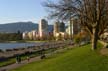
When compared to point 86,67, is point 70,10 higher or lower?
higher

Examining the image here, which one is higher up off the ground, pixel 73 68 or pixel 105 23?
pixel 105 23

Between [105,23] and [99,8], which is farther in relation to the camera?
[105,23]

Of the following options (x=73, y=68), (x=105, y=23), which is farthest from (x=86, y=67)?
(x=105, y=23)

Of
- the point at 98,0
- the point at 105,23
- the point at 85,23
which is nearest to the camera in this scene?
the point at 98,0

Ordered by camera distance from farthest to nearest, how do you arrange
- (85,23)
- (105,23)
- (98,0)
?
(105,23), (85,23), (98,0)

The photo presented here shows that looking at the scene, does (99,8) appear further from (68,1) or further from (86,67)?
(86,67)

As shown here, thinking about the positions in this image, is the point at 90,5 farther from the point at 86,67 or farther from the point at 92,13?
the point at 86,67

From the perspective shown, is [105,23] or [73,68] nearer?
[73,68]

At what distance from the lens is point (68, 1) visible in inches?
1359

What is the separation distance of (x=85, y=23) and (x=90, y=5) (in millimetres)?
2524

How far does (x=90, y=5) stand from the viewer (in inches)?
1332

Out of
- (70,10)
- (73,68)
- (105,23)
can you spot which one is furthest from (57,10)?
(73,68)

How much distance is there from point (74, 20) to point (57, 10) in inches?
92.5

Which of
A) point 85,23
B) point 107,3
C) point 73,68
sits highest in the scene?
point 107,3
